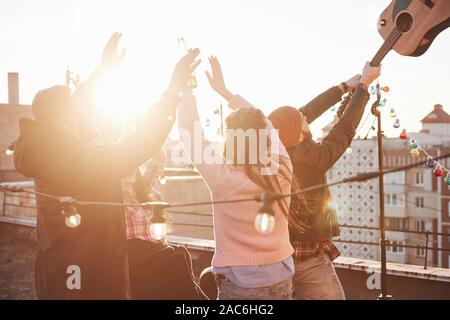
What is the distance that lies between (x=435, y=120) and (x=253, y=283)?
172 ft

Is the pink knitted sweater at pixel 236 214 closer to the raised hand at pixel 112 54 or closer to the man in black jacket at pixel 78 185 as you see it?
the man in black jacket at pixel 78 185

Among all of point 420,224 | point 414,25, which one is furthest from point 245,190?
point 420,224

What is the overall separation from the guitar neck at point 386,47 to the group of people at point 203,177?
183 millimetres

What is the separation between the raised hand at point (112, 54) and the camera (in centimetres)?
286

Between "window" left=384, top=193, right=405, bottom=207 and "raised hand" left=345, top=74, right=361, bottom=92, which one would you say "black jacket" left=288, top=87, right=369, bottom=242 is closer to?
"raised hand" left=345, top=74, right=361, bottom=92

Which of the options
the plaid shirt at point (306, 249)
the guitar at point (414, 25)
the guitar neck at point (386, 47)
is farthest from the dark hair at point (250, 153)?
the guitar at point (414, 25)

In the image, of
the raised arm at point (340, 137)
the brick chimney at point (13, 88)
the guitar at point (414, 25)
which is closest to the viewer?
the raised arm at point (340, 137)

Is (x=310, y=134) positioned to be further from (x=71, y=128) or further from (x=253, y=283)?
(x=71, y=128)

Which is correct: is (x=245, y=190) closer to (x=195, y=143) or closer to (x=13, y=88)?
(x=195, y=143)

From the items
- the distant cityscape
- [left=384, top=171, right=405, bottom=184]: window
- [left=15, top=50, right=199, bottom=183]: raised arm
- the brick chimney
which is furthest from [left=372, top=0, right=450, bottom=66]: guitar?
[left=384, top=171, right=405, bottom=184]: window

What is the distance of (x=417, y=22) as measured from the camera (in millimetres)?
3592

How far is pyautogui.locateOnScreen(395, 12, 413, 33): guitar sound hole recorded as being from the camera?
3656 millimetres

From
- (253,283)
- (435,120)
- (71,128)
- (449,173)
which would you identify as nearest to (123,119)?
(71,128)

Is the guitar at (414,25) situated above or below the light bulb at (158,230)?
above
